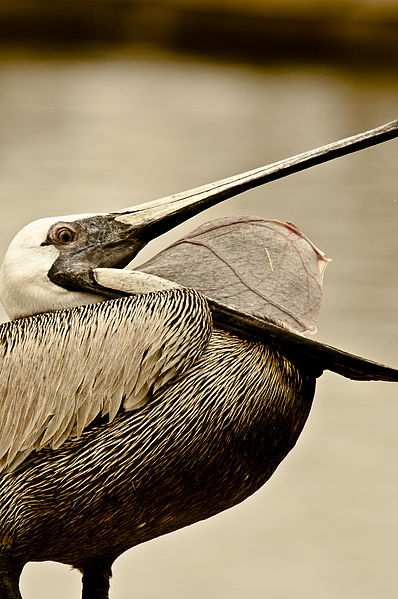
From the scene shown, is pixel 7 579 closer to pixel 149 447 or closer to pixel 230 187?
pixel 149 447

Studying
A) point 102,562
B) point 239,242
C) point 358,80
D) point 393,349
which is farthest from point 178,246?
point 358,80

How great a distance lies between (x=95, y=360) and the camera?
2.68 feet

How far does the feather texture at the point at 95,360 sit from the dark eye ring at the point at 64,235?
3.2 inches

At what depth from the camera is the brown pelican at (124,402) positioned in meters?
0.82

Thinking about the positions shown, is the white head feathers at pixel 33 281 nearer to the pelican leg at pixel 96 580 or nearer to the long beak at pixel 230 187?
the long beak at pixel 230 187

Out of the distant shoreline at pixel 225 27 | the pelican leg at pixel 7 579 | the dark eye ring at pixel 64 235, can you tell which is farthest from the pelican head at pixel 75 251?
the distant shoreline at pixel 225 27

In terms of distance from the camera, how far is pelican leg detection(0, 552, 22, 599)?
0.85m

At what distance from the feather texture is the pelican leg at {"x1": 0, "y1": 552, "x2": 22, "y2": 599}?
0.35 ft

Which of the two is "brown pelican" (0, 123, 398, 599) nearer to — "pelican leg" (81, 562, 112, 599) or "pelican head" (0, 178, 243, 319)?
"pelican head" (0, 178, 243, 319)

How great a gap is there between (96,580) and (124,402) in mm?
243

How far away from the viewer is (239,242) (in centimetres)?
92

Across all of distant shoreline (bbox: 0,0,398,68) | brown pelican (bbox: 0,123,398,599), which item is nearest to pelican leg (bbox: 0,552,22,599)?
brown pelican (bbox: 0,123,398,599)

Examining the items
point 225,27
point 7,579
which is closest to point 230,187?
point 7,579

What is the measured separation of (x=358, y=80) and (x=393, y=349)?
716 millimetres
